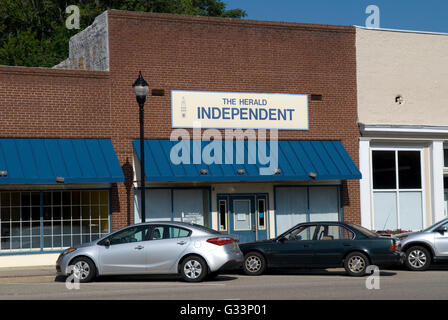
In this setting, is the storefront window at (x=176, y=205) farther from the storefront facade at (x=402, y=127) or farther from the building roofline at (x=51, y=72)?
the storefront facade at (x=402, y=127)

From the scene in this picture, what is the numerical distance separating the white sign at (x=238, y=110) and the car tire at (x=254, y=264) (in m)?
6.77

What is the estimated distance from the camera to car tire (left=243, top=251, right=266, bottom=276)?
18.4 meters

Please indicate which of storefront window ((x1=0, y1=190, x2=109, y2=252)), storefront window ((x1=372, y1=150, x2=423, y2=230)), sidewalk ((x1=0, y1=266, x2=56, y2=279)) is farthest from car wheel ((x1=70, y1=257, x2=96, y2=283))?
storefront window ((x1=372, y1=150, x2=423, y2=230))

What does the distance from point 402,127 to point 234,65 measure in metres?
6.86

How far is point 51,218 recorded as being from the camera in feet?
72.6

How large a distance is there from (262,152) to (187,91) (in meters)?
3.30

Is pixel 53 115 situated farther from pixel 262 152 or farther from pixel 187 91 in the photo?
pixel 262 152

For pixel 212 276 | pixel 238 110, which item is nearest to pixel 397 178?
pixel 238 110

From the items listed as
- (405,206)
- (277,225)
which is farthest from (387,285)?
(405,206)

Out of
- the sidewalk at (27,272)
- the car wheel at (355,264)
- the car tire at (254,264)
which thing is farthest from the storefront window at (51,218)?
the car wheel at (355,264)

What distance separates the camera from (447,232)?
1948 cm

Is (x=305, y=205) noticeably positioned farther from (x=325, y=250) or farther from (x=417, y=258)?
(x=325, y=250)

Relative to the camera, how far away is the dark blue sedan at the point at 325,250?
17.5 metres

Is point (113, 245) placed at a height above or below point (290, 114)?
below
